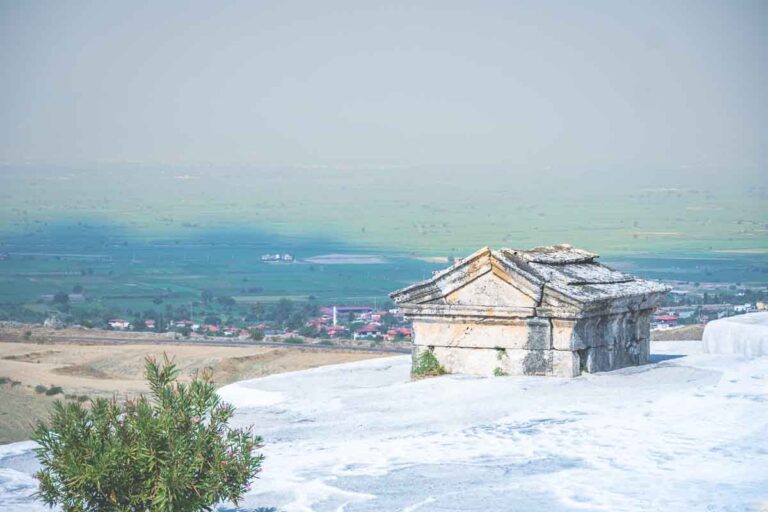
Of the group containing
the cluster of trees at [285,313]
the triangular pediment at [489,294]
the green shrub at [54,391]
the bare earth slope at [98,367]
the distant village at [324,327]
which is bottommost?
the green shrub at [54,391]

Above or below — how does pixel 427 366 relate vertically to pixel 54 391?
above

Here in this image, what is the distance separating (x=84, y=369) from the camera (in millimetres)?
34469

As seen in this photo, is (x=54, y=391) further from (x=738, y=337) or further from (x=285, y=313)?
(x=285, y=313)

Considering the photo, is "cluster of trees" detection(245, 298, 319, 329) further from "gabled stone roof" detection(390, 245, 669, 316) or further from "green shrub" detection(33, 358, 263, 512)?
"green shrub" detection(33, 358, 263, 512)

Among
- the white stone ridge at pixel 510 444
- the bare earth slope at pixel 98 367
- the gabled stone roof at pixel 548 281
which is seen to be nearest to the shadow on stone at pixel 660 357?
the gabled stone roof at pixel 548 281

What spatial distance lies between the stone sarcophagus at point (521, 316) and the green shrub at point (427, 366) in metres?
0.05

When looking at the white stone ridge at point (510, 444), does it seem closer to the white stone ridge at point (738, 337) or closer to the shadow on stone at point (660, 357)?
the white stone ridge at point (738, 337)

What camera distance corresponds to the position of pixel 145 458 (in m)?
6.85

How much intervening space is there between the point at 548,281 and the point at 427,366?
56.4 inches

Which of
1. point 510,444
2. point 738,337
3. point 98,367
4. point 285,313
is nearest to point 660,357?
point 738,337

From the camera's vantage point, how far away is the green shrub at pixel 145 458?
22.4ft

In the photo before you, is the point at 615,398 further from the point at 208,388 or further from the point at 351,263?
the point at 351,263

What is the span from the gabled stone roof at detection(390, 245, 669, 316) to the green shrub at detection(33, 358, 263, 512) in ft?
16.4

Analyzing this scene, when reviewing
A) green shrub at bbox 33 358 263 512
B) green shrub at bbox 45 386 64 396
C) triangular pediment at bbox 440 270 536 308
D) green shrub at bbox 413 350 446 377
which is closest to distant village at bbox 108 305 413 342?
green shrub at bbox 45 386 64 396
